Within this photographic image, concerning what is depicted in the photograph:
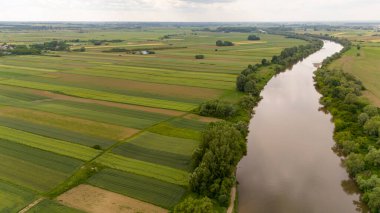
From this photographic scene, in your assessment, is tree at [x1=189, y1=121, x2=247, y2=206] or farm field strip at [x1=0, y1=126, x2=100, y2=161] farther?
farm field strip at [x1=0, y1=126, x2=100, y2=161]

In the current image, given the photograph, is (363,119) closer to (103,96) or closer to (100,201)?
(100,201)

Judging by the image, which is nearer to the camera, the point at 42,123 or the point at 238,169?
the point at 238,169

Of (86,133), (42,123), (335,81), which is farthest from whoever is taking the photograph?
(335,81)

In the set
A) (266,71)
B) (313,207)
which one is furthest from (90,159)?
(266,71)

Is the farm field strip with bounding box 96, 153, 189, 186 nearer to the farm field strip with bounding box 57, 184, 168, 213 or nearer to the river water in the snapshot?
the farm field strip with bounding box 57, 184, 168, 213

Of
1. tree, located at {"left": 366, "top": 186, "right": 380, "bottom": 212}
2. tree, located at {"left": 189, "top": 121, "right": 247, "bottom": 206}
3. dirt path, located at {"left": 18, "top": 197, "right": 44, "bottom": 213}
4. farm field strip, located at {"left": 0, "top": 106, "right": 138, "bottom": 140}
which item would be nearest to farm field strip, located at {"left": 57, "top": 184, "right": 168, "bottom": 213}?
dirt path, located at {"left": 18, "top": 197, "right": 44, "bottom": 213}

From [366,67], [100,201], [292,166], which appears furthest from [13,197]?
[366,67]

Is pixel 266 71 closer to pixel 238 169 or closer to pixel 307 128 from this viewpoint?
pixel 307 128

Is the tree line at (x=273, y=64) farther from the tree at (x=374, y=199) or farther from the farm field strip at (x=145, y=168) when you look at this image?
the tree at (x=374, y=199)
